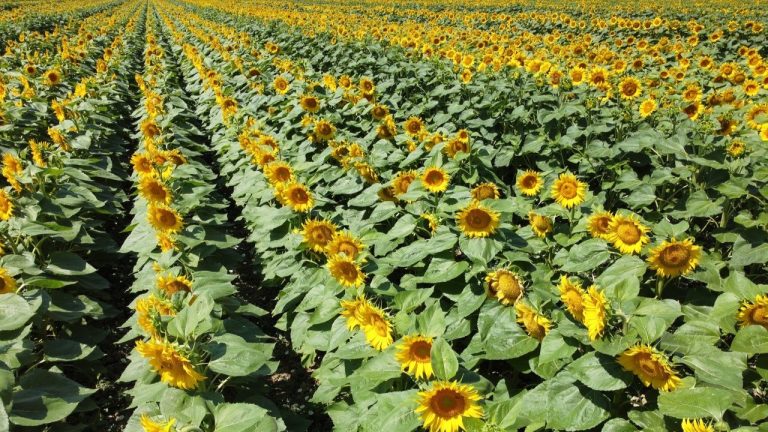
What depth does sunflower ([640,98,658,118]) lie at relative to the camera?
537 cm

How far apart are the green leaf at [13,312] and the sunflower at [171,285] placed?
2.17 feet

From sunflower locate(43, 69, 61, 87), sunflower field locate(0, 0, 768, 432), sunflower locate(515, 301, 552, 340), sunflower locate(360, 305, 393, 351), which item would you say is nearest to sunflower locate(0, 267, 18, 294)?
sunflower field locate(0, 0, 768, 432)

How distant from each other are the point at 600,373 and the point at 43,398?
8.50 feet

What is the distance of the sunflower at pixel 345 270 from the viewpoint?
105 inches

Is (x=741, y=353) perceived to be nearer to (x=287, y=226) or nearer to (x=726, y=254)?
(x=726, y=254)

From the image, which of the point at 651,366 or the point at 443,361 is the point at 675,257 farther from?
the point at 443,361

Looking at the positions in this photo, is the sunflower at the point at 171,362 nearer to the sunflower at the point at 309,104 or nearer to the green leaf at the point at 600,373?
the green leaf at the point at 600,373

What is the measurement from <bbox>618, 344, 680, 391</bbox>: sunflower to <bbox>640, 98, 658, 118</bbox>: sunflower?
4404 mm

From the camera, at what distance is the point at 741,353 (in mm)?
1881

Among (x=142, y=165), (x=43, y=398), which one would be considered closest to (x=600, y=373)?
(x=43, y=398)

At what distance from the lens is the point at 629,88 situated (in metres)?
5.70

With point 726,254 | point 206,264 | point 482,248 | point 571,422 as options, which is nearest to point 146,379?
point 206,264

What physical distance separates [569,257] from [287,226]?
218 cm

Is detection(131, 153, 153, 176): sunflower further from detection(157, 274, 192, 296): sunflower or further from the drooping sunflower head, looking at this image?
the drooping sunflower head
